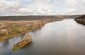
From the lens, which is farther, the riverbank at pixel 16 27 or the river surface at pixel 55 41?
the riverbank at pixel 16 27

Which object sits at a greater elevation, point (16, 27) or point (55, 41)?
point (16, 27)

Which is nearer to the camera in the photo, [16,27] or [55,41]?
[55,41]

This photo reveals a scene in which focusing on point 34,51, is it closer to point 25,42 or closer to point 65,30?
point 25,42

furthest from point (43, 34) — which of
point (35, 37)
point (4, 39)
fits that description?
point (4, 39)
